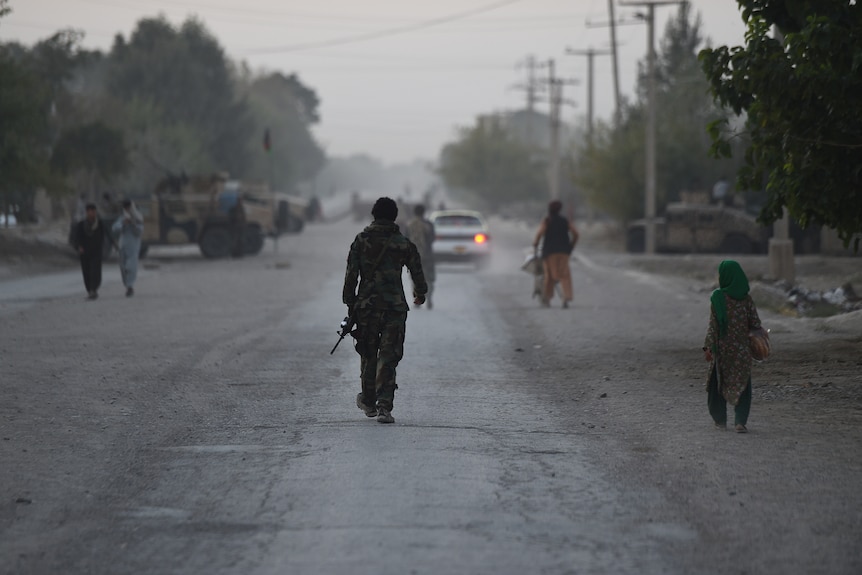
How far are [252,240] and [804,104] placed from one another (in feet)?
98.7

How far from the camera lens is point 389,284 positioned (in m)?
9.70

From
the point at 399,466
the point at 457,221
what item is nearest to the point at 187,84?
the point at 457,221

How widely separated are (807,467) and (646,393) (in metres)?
3.57

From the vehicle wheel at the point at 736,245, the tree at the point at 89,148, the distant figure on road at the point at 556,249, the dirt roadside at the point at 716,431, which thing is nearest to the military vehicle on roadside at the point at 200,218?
the tree at the point at 89,148

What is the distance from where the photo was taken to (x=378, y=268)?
31.9ft

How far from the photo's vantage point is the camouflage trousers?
9633mm

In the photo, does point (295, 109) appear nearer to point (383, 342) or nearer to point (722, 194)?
point (722, 194)

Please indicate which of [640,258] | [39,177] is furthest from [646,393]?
[39,177]

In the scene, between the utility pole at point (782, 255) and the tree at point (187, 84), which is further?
the tree at point (187, 84)

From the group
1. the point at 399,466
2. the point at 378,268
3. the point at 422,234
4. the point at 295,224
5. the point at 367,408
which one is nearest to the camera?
the point at 399,466

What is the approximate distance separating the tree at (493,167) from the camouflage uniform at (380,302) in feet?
312

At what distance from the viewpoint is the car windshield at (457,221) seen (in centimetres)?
3272

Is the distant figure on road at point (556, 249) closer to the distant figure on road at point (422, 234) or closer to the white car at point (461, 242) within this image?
the distant figure on road at point (422, 234)

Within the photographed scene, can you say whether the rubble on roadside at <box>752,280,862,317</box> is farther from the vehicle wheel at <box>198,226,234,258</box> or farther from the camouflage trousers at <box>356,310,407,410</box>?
the vehicle wheel at <box>198,226,234,258</box>
